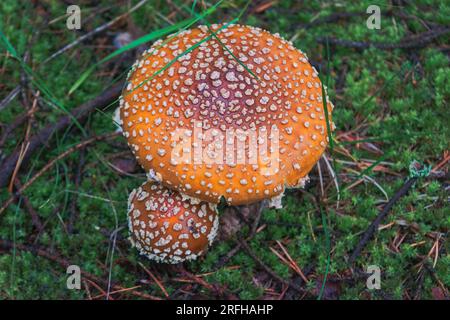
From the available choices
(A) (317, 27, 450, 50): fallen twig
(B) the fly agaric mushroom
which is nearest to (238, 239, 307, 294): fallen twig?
(B) the fly agaric mushroom

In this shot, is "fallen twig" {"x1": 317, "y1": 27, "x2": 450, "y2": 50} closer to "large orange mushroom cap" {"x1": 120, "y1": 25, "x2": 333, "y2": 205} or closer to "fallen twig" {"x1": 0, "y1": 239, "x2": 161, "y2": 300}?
"large orange mushroom cap" {"x1": 120, "y1": 25, "x2": 333, "y2": 205}

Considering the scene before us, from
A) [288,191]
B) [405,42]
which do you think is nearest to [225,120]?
[288,191]

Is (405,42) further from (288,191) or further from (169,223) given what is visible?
(169,223)

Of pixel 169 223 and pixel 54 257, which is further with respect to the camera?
pixel 54 257

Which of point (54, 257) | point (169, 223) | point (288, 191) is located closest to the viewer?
point (169, 223)

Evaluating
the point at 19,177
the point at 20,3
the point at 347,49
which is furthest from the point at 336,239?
the point at 20,3
